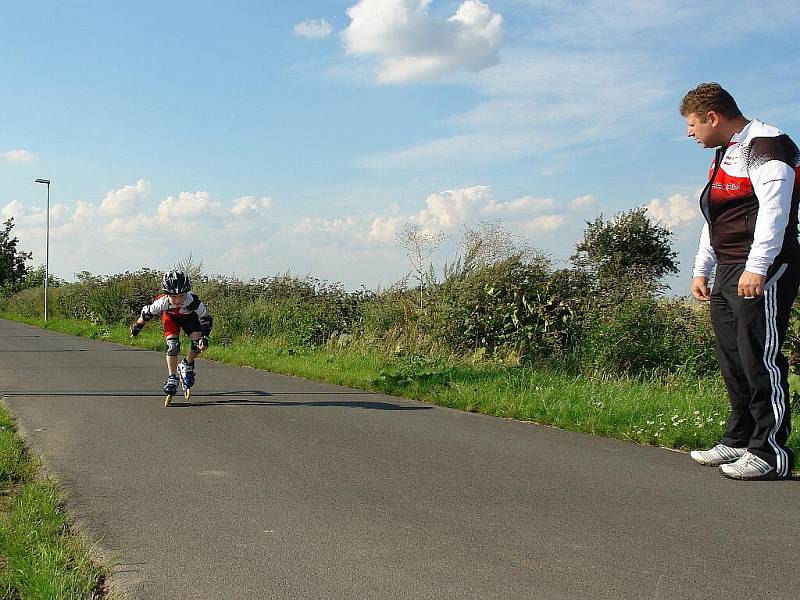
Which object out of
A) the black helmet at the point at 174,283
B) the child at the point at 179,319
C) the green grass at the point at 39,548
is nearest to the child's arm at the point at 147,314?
the child at the point at 179,319

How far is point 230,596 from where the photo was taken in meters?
3.45

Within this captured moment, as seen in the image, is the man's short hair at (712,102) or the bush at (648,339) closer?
the man's short hair at (712,102)

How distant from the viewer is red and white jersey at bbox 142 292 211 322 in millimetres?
9820

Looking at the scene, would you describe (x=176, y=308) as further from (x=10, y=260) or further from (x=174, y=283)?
(x=10, y=260)

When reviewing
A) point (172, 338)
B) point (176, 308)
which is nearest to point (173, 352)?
point (172, 338)

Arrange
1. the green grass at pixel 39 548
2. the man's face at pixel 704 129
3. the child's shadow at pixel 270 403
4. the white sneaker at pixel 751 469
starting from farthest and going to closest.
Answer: the child's shadow at pixel 270 403, the man's face at pixel 704 129, the white sneaker at pixel 751 469, the green grass at pixel 39 548

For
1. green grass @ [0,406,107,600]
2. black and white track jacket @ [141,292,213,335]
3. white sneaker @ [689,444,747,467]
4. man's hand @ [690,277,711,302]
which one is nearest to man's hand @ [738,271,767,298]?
man's hand @ [690,277,711,302]

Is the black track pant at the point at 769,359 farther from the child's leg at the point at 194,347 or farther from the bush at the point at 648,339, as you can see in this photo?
the child's leg at the point at 194,347

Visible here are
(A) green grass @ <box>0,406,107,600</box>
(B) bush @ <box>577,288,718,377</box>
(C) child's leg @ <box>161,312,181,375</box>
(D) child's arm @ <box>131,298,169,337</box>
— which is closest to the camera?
(A) green grass @ <box>0,406,107,600</box>

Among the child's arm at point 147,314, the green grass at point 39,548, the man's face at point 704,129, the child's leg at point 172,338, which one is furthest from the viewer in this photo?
the child's leg at point 172,338

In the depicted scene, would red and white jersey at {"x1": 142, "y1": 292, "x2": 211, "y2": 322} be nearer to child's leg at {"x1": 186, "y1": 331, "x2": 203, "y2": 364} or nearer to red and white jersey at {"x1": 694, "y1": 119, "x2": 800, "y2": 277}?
child's leg at {"x1": 186, "y1": 331, "x2": 203, "y2": 364}

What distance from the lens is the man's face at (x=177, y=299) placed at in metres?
9.74

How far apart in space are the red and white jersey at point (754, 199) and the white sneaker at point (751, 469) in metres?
1.22

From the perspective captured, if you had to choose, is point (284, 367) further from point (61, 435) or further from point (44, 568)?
point (44, 568)
